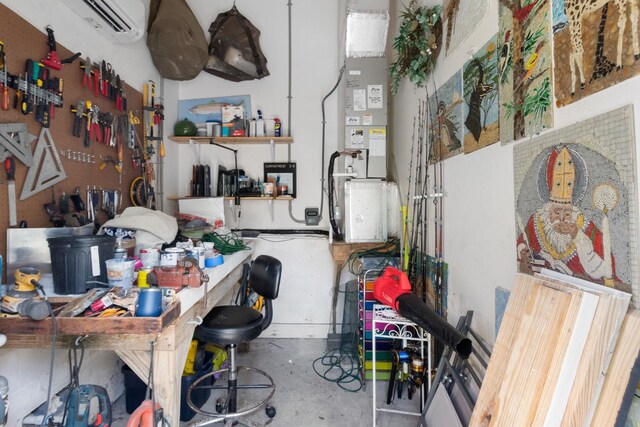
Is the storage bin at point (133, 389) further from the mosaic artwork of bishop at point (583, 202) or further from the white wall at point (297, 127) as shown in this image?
the mosaic artwork of bishop at point (583, 202)

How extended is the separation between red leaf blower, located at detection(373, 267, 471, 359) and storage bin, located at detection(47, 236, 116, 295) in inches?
56.6

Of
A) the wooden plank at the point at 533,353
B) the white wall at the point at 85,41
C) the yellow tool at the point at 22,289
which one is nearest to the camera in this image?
the wooden plank at the point at 533,353

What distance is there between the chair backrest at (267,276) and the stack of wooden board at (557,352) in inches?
→ 44.4

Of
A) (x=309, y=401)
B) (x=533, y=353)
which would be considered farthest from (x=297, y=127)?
(x=533, y=353)

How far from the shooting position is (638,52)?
777mm

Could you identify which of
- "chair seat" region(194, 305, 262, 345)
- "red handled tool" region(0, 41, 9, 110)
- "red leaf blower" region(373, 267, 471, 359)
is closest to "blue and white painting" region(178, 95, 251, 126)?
"red handled tool" region(0, 41, 9, 110)

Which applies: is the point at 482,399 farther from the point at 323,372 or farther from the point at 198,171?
the point at 198,171

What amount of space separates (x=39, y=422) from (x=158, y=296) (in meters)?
0.93

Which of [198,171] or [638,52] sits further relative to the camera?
[198,171]

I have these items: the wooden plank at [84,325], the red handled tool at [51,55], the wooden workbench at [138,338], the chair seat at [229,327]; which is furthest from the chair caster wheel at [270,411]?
the red handled tool at [51,55]

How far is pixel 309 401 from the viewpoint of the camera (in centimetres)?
217

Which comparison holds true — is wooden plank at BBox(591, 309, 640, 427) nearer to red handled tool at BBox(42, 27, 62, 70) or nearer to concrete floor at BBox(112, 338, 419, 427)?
concrete floor at BBox(112, 338, 419, 427)

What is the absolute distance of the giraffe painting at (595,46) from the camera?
797 mm

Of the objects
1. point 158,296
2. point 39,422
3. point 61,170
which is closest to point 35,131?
point 61,170
